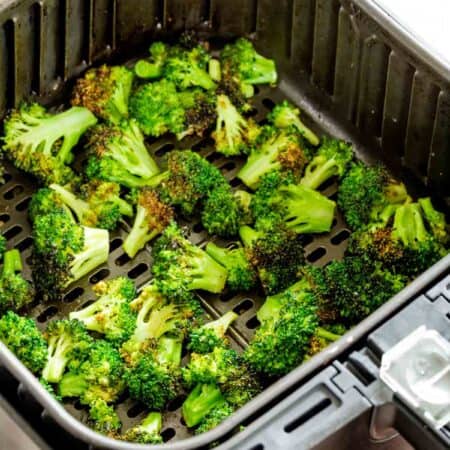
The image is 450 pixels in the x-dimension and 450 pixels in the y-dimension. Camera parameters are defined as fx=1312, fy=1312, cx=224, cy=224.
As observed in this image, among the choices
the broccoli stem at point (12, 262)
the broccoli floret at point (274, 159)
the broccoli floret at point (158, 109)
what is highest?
the broccoli floret at point (158, 109)

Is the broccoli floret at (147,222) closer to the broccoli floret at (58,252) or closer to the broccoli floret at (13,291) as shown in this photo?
the broccoli floret at (58,252)

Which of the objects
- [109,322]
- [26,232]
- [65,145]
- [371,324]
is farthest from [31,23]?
[371,324]

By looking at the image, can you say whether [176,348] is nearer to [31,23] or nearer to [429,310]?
[429,310]

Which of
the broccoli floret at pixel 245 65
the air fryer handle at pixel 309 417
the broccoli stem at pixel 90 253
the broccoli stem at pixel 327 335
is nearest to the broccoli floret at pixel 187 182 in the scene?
the broccoli stem at pixel 90 253

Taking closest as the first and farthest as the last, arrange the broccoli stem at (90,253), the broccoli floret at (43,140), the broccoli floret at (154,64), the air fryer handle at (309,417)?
the air fryer handle at (309,417) < the broccoli stem at (90,253) < the broccoli floret at (43,140) < the broccoli floret at (154,64)

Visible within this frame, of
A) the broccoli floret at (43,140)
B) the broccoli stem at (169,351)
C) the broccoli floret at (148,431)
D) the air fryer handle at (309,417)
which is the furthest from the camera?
the broccoli floret at (43,140)

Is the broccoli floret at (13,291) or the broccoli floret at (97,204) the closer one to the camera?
the broccoli floret at (13,291)
